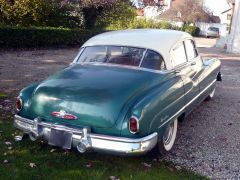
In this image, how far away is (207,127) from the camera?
627 centimetres

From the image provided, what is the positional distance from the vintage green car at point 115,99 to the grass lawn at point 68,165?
1.08ft

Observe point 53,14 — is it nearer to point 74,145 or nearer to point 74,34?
point 74,34

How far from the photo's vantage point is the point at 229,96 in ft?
28.8

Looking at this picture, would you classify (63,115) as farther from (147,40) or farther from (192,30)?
(192,30)

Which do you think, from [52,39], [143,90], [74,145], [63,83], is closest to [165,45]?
[143,90]

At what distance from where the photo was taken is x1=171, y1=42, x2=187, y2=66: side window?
565cm

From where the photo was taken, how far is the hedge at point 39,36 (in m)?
15.1

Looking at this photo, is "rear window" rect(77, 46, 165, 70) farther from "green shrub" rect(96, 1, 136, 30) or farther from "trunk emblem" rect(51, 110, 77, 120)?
"green shrub" rect(96, 1, 136, 30)

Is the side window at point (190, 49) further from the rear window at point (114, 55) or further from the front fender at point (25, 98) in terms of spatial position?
the front fender at point (25, 98)

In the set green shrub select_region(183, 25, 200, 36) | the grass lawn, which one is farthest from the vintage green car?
green shrub select_region(183, 25, 200, 36)

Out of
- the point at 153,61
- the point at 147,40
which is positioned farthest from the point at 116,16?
the point at 153,61

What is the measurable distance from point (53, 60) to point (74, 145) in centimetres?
953

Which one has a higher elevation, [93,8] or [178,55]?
[93,8]

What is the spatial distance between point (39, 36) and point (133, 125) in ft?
43.6
